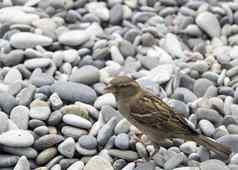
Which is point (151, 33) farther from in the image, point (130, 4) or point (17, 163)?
point (17, 163)

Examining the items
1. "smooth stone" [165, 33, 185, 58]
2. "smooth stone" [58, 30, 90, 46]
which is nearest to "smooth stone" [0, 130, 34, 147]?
"smooth stone" [58, 30, 90, 46]

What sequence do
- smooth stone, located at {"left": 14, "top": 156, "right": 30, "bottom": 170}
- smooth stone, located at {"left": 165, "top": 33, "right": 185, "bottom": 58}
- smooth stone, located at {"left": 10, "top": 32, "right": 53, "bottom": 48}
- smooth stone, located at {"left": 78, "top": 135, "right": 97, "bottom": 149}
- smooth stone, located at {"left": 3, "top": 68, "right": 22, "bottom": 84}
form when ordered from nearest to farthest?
smooth stone, located at {"left": 14, "top": 156, "right": 30, "bottom": 170} → smooth stone, located at {"left": 78, "top": 135, "right": 97, "bottom": 149} → smooth stone, located at {"left": 3, "top": 68, "right": 22, "bottom": 84} → smooth stone, located at {"left": 10, "top": 32, "right": 53, "bottom": 48} → smooth stone, located at {"left": 165, "top": 33, "right": 185, "bottom": 58}

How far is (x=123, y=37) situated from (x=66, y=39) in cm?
59

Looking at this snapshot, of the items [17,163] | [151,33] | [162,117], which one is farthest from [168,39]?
[17,163]

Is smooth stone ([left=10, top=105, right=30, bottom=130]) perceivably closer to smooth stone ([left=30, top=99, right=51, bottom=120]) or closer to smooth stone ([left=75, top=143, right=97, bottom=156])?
smooth stone ([left=30, top=99, right=51, bottom=120])

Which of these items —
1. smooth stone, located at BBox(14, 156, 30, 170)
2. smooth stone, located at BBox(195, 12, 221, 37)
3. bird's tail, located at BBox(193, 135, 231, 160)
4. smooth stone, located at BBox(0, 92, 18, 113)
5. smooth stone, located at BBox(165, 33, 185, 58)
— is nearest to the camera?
smooth stone, located at BBox(14, 156, 30, 170)

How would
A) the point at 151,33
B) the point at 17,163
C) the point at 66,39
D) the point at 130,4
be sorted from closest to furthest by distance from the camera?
the point at 17,163, the point at 66,39, the point at 151,33, the point at 130,4

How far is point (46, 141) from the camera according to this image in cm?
421

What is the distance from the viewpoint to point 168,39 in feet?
18.6

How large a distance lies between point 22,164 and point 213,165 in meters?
1.17

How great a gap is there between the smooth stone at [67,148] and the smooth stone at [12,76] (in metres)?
0.85

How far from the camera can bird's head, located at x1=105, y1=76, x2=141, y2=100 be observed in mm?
4145

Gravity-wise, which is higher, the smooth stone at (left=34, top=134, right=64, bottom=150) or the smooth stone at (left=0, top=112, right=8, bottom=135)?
the smooth stone at (left=0, top=112, right=8, bottom=135)

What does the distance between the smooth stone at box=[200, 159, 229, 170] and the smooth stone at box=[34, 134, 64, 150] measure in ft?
3.03
